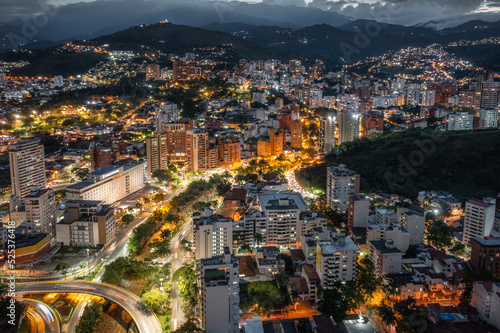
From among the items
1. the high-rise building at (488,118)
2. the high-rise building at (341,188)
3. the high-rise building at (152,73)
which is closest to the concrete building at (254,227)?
the high-rise building at (341,188)

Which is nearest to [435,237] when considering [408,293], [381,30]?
[408,293]

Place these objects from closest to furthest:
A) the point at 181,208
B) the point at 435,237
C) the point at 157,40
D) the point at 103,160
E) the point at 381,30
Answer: the point at 435,237 < the point at 181,208 < the point at 103,160 < the point at 157,40 < the point at 381,30

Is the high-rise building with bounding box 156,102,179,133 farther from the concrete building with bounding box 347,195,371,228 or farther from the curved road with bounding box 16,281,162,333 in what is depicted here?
the curved road with bounding box 16,281,162,333

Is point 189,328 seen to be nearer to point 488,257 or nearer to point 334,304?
point 334,304

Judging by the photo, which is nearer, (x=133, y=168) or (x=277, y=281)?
(x=277, y=281)

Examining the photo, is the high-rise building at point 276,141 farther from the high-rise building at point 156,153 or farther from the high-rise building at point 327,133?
the high-rise building at point 156,153

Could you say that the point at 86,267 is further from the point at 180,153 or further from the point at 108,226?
the point at 180,153

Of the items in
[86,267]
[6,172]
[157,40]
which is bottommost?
[86,267]
